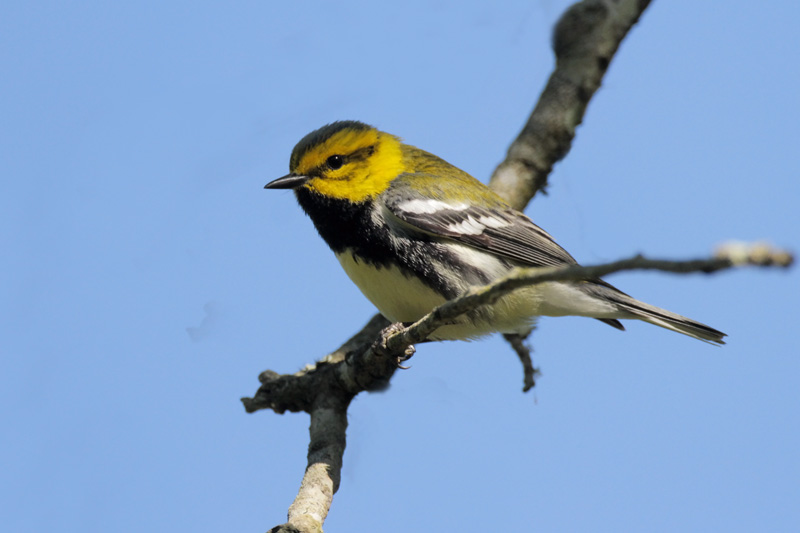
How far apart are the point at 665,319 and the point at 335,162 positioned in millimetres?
2791

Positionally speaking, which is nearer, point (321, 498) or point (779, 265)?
point (779, 265)

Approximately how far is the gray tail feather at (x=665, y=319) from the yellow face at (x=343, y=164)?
1.98m

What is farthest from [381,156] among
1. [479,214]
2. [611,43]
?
[611,43]

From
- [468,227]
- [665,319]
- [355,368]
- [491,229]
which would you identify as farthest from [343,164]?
[665,319]

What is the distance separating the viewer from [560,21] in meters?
6.76

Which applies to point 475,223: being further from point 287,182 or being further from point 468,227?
point 287,182

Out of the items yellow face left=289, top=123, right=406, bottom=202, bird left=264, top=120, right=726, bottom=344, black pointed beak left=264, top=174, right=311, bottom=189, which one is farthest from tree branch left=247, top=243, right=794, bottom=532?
black pointed beak left=264, top=174, right=311, bottom=189

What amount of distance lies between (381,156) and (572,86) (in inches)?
77.4

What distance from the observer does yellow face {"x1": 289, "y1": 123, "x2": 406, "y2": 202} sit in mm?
5598

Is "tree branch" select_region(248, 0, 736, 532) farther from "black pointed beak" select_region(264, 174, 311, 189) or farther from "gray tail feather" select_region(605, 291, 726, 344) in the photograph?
"black pointed beak" select_region(264, 174, 311, 189)

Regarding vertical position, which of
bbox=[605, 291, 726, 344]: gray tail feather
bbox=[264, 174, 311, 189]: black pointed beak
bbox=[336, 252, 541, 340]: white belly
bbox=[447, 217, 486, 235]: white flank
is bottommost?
bbox=[336, 252, 541, 340]: white belly

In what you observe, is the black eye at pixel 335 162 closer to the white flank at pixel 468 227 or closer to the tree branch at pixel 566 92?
the white flank at pixel 468 227

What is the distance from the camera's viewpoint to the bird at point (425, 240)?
520 centimetres

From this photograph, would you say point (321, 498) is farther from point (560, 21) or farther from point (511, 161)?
point (560, 21)
